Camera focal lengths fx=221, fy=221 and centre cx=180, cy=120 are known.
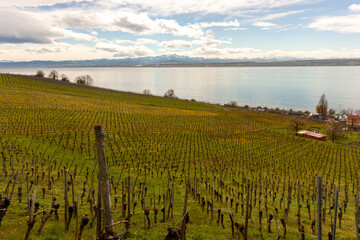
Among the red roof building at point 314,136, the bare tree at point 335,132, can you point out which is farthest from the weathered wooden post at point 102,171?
the bare tree at point 335,132

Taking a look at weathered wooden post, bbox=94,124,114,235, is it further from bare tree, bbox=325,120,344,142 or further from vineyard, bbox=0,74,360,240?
bare tree, bbox=325,120,344,142

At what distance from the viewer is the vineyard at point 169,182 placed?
1034 cm

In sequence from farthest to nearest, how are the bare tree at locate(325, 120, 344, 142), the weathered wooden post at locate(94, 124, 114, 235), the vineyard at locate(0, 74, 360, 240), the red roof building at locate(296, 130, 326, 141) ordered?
the bare tree at locate(325, 120, 344, 142), the red roof building at locate(296, 130, 326, 141), the vineyard at locate(0, 74, 360, 240), the weathered wooden post at locate(94, 124, 114, 235)

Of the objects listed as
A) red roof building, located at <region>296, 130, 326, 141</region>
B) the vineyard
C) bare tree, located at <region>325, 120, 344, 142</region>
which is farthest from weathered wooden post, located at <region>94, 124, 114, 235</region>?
bare tree, located at <region>325, 120, 344, 142</region>

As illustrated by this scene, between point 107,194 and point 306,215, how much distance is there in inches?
653

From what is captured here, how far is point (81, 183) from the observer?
66.4ft

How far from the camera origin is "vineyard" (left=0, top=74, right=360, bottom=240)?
10.3 meters

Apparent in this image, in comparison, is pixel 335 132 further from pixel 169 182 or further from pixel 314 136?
pixel 169 182

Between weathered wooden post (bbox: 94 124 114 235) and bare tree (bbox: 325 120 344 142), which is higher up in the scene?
weathered wooden post (bbox: 94 124 114 235)

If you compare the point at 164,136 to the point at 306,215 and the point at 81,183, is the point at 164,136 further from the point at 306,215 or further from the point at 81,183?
the point at 306,215

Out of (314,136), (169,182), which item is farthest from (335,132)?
(169,182)

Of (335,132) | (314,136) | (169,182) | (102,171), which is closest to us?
(102,171)

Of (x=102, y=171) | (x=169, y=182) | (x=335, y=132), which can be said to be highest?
(x=102, y=171)

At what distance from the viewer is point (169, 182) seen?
25297mm
